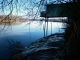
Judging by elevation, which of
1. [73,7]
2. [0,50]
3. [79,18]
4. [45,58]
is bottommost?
[0,50]

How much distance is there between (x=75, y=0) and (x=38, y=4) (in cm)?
133

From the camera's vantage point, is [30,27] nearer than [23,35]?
Yes

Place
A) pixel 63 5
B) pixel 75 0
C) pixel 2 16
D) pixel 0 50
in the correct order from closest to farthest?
pixel 2 16 < pixel 75 0 < pixel 63 5 < pixel 0 50

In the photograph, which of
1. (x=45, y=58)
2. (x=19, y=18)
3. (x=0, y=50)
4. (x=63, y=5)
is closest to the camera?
(x=19, y=18)

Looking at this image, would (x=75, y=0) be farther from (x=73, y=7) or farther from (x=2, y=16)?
(x=2, y=16)

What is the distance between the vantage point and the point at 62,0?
20.2 feet

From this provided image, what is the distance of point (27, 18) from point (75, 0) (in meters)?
1.83

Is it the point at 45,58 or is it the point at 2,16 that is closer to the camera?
the point at 2,16

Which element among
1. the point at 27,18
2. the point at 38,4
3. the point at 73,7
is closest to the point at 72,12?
the point at 73,7

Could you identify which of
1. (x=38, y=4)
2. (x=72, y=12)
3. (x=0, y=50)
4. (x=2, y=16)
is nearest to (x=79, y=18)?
(x=72, y=12)

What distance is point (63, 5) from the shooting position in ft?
20.9

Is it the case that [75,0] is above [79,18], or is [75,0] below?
above

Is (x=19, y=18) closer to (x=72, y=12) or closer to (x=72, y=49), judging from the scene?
(x=72, y=12)

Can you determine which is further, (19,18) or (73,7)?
(73,7)
